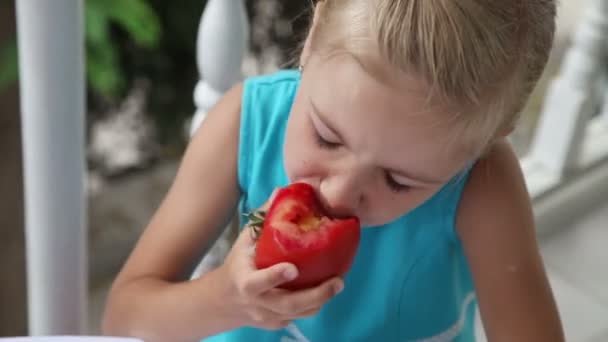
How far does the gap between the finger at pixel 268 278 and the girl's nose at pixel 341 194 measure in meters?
0.07

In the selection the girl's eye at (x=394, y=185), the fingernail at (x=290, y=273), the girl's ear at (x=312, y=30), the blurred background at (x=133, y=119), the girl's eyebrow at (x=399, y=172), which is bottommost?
the blurred background at (x=133, y=119)

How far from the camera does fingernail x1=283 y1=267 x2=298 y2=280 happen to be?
0.66m

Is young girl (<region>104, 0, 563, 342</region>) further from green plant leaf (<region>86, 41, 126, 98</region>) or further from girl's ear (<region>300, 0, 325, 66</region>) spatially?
green plant leaf (<region>86, 41, 126, 98</region>)

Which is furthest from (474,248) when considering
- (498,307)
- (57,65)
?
(57,65)

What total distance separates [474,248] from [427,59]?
28 cm

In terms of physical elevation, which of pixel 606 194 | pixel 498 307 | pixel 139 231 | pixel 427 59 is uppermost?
pixel 427 59

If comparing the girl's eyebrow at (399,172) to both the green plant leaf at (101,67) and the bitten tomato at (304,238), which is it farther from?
the green plant leaf at (101,67)

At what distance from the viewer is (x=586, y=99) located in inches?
54.2

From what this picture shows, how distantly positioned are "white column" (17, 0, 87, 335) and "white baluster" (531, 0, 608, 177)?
30.9 inches

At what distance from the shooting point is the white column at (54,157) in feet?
2.52

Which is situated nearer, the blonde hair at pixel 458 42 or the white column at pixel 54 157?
the blonde hair at pixel 458 42

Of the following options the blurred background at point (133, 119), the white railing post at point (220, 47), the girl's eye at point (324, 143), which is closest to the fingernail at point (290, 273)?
the girl's eye at point (324, 143)

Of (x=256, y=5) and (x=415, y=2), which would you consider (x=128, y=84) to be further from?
(x=415, y=2)

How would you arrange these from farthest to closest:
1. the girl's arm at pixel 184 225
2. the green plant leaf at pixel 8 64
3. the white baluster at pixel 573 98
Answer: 1. the white baluster at pixel 573 98
2. the green plant leaf at pixel 8 64
3. the girl's arm at pixel 184 225
